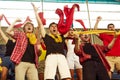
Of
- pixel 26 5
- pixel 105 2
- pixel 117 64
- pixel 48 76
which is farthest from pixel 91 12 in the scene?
pixel 48 76

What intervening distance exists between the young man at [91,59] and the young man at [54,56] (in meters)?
0.32

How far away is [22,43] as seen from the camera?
499 cm

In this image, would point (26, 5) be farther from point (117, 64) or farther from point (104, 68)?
point (104, 68)

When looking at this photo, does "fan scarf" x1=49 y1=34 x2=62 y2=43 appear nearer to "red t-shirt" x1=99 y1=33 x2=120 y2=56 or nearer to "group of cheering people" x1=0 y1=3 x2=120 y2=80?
"group of cheering people" x1=0 y1=3 x2=120 y2=80

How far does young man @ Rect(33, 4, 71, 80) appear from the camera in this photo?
15.3 ft

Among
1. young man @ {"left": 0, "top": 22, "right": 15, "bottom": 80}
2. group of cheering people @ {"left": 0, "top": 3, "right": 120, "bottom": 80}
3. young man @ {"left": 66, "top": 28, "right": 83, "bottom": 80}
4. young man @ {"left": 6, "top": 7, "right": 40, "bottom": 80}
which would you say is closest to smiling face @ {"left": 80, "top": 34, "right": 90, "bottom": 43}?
group of cheering people @ {"left": 0, "top": 3, "right": 120, "bottom": 80}

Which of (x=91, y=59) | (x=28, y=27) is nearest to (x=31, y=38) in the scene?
(x=28, y=27)

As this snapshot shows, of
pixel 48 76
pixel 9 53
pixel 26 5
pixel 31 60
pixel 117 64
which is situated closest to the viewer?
pixel 48 76

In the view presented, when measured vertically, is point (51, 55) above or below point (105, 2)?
below

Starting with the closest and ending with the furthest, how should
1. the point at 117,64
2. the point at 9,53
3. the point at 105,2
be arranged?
1. the point at 9,53
2. the point at 117,64
3. the point at 105,2

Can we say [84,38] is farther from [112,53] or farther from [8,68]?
[8,68]

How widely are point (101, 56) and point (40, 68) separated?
932 millimetres

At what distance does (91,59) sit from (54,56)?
610 millimetres

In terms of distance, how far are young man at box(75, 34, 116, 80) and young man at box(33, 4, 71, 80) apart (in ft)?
1.04
